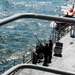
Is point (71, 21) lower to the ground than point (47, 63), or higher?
higher

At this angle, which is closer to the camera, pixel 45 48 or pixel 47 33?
pixel 45 48

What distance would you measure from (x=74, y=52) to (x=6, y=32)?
2967 cm

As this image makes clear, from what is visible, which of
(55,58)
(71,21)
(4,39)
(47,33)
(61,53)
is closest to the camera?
(71,21)

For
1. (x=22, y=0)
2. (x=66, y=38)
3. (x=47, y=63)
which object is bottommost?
(x=47, y=63)

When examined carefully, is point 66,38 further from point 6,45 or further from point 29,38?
point 29,38

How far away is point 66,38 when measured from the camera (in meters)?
23.3

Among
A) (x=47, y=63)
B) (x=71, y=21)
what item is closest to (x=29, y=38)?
(x=47, y=63)

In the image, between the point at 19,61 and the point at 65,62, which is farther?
the point at 19,61

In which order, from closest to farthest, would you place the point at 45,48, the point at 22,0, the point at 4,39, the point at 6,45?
the point at 45,48 < the point at 6,45 < the point at 4,39 < the point at 22,0

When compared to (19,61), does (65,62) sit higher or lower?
higher

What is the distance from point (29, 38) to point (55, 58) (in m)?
26.1

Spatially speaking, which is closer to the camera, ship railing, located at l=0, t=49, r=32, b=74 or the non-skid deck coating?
the non-skid deck coating

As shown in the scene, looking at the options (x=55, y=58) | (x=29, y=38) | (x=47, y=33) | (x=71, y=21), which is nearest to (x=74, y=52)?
(x=55, y=58)

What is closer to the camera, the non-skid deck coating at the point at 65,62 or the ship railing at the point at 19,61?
the non-skid deck coating at the point at 65,62
